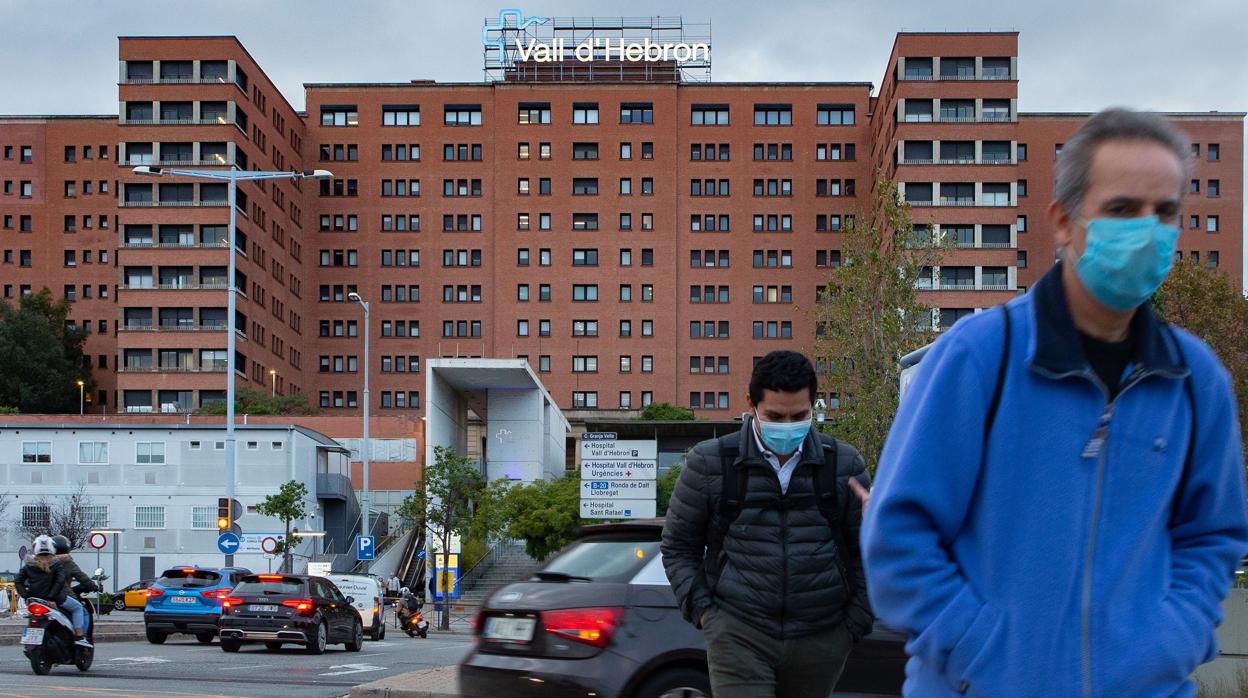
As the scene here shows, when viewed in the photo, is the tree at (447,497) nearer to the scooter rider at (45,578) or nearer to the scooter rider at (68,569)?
the scooter rider at (68,569)

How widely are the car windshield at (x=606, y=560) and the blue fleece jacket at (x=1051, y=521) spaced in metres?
5.89

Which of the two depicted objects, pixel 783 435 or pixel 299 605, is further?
pixel 299 605

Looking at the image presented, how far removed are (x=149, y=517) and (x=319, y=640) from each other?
4605 cm

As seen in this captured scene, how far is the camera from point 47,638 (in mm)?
17094

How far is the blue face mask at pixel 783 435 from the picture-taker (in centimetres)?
583

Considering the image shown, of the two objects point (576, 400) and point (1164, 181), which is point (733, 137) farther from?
point (1164, 181)

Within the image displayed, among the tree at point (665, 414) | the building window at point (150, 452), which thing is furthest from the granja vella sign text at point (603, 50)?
the building window at point (150, 452)

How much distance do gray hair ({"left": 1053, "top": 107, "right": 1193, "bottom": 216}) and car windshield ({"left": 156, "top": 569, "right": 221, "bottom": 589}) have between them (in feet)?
89.3

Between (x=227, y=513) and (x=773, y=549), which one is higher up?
(x=773, y=549)

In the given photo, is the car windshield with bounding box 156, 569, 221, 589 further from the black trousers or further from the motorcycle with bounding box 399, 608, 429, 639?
the black trousers

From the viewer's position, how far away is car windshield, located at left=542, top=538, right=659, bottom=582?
8.54 meters

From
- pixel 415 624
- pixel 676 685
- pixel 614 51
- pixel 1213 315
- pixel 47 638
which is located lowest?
pixel 415 624

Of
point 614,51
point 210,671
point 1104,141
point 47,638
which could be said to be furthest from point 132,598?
point 614,51

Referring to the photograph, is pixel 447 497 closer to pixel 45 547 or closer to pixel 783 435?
pixel 45 547
